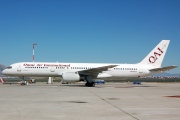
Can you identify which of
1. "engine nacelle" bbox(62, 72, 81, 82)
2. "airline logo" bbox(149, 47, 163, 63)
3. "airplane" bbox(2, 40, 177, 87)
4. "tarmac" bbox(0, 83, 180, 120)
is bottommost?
"tarmac" bbox(0, 83, 180, 120)

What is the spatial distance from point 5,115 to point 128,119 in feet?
13.7

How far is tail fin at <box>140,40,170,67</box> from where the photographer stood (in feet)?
125

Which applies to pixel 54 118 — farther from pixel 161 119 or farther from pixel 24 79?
pixel 24 79

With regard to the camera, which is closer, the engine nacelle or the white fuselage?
the engine nacelle

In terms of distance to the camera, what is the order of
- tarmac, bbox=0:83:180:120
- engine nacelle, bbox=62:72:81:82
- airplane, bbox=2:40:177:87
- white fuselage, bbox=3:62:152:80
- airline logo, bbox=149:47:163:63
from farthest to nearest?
airline logo, bbox=149:47:163:63, white fuselage, bbox=3:62:152:80, airplane, bbox=2:40:177:87, engine nacelle, bbox=62:72:81:82, tarmac, bbox=0:83:180:120

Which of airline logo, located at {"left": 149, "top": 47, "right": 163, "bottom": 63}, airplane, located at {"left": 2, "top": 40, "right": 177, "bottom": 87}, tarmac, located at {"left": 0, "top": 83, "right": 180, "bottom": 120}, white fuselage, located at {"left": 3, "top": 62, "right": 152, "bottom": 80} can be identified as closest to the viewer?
tarmac, located at {"left": 0, "top": 83, "right": 180, "bottom": 120}

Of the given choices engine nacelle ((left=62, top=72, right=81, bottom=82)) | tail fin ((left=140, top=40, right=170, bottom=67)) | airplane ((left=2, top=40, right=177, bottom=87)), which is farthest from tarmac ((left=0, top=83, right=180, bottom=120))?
tail fin ((left=140, top=40, right=170, bottom=67))

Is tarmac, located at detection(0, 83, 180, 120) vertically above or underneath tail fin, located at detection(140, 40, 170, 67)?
underneath

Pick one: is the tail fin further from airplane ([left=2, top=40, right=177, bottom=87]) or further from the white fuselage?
the white fuselage

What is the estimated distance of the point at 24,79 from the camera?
36312 millimetres

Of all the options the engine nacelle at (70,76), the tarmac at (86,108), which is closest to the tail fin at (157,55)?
the engine nacelle at (70,76)

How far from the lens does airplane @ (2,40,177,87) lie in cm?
3300

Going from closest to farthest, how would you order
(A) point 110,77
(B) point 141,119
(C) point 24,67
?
1. (B) point 141,119
2. (C) point 24,67
3. (A) point 110,77

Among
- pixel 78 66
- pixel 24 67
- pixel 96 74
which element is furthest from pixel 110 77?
pixel 24 67
